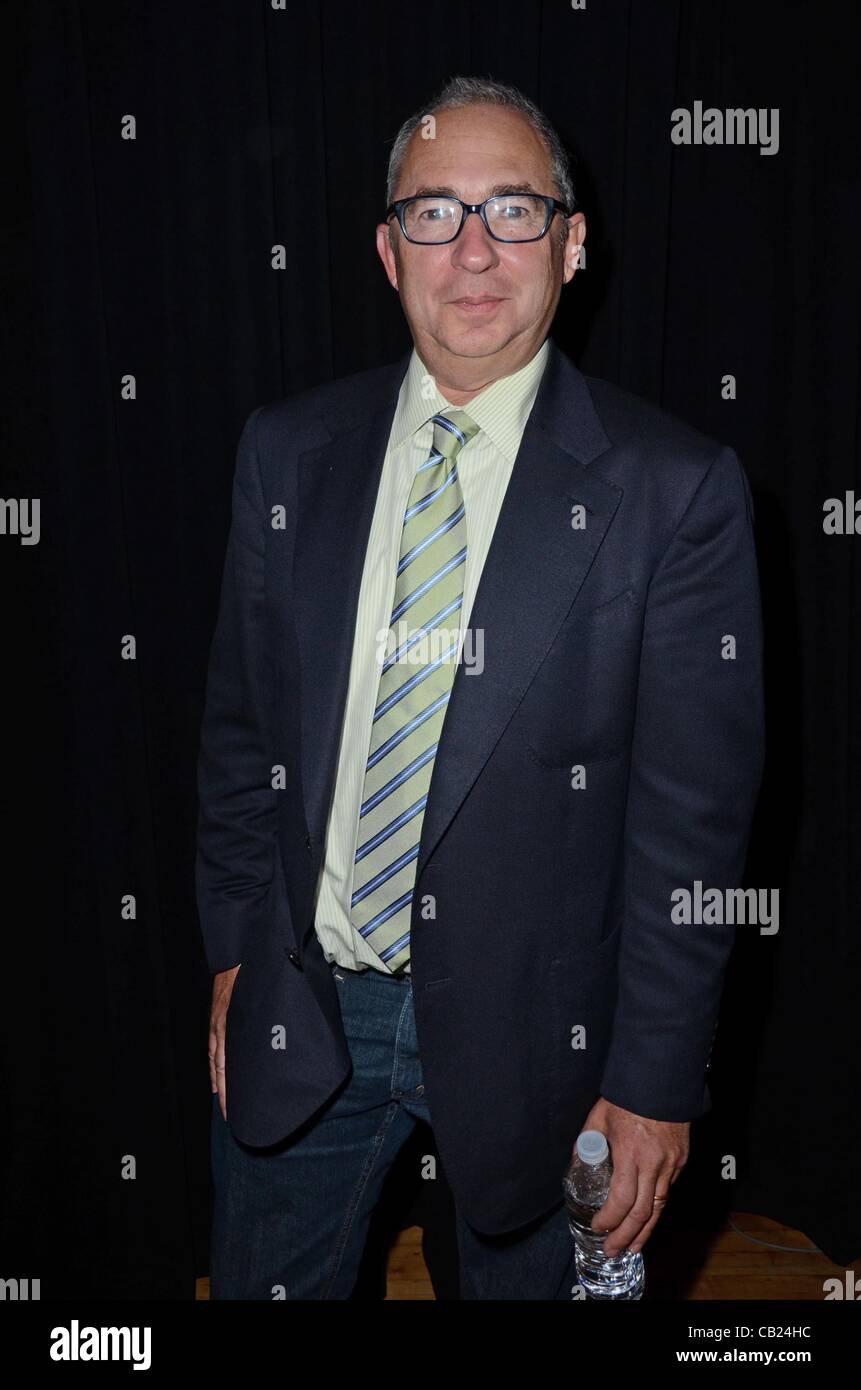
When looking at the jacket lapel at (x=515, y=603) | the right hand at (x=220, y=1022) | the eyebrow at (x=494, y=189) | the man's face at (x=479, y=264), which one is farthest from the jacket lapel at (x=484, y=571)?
the right hand at (x=220, y=1022)

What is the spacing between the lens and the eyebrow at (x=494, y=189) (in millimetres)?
1740

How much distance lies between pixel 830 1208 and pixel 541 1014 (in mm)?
1566

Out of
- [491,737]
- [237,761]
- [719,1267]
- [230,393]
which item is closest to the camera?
[491,737]

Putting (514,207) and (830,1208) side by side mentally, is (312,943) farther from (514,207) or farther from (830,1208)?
(830,1208)

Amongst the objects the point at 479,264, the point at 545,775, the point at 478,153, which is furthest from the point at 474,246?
the point at 545,775

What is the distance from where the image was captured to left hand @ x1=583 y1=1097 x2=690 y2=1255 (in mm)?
1756

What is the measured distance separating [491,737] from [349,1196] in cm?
82

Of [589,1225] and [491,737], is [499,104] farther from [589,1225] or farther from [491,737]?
[589,1225]

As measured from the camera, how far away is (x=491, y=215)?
175 centimetres

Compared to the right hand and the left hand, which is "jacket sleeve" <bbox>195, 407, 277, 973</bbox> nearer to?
the right hand

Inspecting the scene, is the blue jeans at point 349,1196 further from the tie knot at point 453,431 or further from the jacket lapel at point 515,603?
the tie knot at point 453,431

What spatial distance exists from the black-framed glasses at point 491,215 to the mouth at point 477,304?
0.10m

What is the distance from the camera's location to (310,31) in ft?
7.63

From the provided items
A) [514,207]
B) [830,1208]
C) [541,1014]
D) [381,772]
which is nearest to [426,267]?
[514,207]
